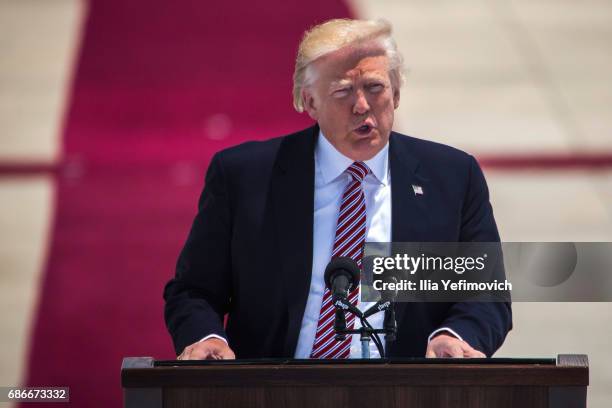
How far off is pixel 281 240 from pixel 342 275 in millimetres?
473

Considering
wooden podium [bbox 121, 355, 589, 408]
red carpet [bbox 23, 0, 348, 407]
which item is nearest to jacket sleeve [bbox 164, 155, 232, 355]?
wooden podium [bbox 121, 355, 589, 408]

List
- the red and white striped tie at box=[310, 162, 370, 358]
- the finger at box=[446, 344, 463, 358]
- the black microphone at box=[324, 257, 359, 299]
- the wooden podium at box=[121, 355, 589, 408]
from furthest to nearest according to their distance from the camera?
the red and white striped tie at box=[310, 162, 370, 358], the finger at box=[446, 344, 463, 358], the black microphone at box=[324, 257, 359, 299], the wooden podium at box=[121, 355, 589, 408]

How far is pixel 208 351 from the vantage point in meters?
2.55

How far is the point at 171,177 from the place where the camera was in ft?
16.6

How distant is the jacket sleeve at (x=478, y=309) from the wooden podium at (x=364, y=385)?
47 centimetres

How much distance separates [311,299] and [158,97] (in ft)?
9.66

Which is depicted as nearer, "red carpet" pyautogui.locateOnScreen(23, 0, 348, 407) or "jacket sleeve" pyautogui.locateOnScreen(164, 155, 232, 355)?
"jacket sleeve" pyautogui.locateOnScreen(164, 155, 232, 355)

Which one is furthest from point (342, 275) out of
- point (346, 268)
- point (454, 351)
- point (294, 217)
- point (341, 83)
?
point (341, 83)

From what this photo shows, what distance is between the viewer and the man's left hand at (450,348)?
2.54m

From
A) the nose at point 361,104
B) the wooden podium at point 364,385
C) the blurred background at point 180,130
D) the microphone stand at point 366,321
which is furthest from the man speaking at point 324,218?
the blurred background at point 180,130

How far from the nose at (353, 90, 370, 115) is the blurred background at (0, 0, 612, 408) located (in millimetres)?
1690

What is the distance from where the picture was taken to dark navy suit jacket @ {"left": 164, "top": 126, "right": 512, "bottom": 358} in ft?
8.82

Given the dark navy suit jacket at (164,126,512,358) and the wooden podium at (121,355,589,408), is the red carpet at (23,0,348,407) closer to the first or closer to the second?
the dark navy suit jacket at (164,126,512,358)

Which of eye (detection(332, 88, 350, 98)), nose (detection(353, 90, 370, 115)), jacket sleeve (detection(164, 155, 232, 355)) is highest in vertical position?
eye (detection(332, 88, 350, 98))
